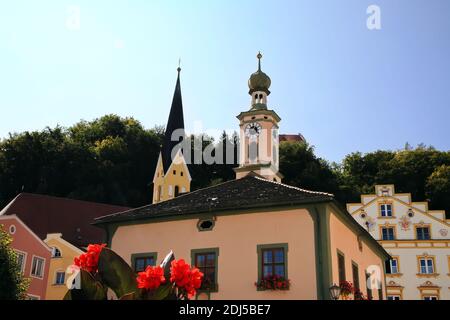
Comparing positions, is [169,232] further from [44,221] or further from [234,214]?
[44,221]

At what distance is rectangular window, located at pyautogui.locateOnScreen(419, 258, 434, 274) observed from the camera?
38.8m

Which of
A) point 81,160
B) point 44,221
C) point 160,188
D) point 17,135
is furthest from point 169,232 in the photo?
point 17,135

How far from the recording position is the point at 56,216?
42.3 m

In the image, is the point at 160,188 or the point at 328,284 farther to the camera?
the point at 160,188

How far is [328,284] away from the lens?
15508mm

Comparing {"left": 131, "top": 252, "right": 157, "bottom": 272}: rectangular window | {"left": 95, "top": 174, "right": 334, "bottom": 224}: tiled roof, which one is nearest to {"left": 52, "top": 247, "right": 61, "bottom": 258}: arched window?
{"left": 95, "top": 174, "right": 334, "bottom": 224}: tiled roof

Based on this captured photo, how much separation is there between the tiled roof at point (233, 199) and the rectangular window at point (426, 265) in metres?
23.8

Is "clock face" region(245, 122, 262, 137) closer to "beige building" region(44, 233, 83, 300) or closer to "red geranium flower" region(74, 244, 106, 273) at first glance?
"beige building" region(44, 233, 83, 300)

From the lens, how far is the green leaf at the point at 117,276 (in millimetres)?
7000

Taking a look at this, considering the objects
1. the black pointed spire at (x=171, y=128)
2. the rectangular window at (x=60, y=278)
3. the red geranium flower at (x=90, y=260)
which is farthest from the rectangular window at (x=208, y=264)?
the black pointed spire at (x=171, y=128)

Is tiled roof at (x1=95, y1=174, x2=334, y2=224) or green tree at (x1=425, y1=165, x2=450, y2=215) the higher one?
green tree at (x1=425, y1=165, x2=450, y2=215)

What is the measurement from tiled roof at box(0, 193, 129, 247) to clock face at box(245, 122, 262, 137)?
19.9 m

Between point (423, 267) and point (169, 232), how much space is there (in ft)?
88.8
